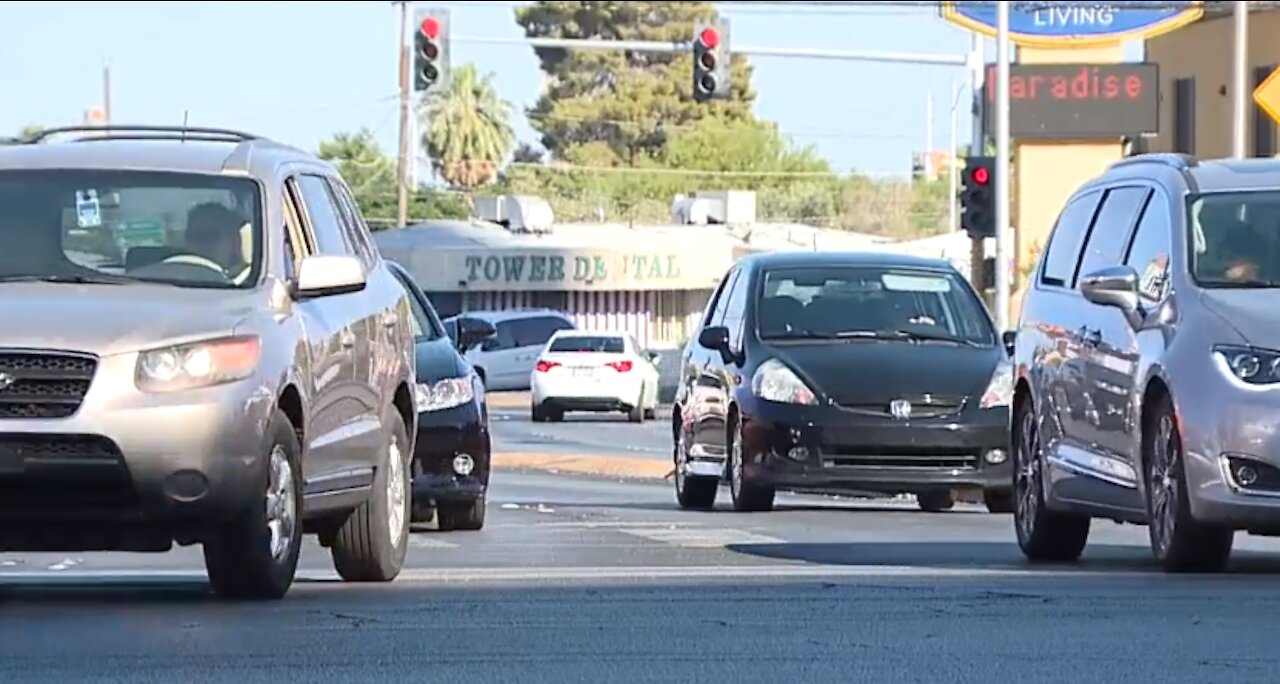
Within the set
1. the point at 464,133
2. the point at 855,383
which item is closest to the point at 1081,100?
the point at 855,383

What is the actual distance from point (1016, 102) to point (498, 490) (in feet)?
64.8

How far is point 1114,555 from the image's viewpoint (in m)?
13.5

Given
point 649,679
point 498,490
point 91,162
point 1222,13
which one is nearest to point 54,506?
point 91,162

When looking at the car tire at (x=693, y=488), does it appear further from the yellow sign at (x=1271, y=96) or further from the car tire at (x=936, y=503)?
the yellow sign at (x=1271, y=96)

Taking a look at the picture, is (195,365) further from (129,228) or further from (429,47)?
(429,47)

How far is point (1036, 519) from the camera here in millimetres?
12992

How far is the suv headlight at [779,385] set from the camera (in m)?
16.7

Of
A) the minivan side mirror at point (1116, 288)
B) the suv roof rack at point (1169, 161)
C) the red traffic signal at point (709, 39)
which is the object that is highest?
the red traffic signal at point (709, 39)

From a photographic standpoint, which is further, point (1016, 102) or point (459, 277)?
point (459, 277)

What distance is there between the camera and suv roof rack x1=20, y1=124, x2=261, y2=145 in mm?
11148

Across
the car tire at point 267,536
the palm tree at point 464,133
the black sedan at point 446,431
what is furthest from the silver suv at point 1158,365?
the palm tree at point 464,133

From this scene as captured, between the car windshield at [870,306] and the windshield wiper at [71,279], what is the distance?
7786 millimetres

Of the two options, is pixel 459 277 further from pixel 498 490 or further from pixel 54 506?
pixel 54 506

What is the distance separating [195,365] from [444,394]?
691cm
